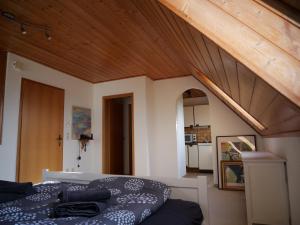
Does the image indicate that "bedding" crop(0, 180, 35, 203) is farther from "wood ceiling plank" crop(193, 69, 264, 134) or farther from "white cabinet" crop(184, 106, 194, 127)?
"white cabinet" crop(184, 106, 194, 127)

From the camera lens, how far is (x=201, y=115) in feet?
21.6

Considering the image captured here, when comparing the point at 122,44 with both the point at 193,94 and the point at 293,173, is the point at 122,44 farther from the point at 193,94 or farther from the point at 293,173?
the point at 193,94

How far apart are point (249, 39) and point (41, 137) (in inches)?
139

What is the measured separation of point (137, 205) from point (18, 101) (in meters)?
2.79

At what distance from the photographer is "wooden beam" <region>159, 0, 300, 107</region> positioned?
2.79ft

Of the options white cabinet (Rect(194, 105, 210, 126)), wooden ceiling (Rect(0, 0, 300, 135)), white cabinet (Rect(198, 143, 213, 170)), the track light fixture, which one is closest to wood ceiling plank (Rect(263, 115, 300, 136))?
wooden ceiling (Rect(0, 0, 300, 135))

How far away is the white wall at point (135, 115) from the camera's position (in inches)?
168

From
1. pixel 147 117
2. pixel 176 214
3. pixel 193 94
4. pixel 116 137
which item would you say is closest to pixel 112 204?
pixel 176 214

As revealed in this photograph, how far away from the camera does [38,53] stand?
3229 mm

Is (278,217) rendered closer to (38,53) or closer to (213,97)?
(213,97)

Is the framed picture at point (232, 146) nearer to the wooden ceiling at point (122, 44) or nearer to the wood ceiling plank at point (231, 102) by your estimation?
the wood ceiling plank at point (231, 102)

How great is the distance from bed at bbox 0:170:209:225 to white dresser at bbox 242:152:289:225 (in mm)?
1065

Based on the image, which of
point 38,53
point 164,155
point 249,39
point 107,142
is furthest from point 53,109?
point 249,39

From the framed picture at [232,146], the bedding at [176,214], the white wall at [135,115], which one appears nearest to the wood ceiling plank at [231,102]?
the framed picture at [232,146]
